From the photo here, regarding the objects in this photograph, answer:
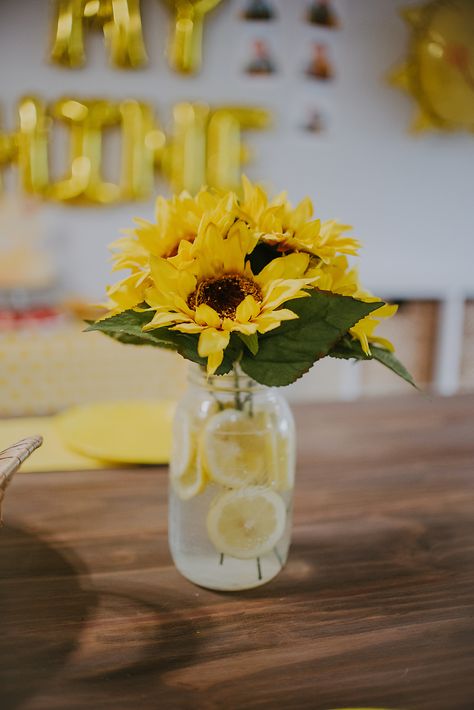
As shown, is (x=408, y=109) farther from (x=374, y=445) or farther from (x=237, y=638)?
(x=237, y=638)

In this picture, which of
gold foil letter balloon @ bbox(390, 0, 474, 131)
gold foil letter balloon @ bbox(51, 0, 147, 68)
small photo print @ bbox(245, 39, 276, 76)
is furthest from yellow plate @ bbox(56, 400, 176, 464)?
gold foil letter balloon @ bbox(390, 0, 474, 131)

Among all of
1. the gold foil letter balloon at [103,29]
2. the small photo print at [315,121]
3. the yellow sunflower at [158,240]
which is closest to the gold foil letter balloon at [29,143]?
the gold foil letter balloon at [103,29]

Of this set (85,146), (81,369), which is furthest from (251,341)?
(85,146)

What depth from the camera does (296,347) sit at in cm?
55

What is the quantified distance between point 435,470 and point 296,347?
526 mm

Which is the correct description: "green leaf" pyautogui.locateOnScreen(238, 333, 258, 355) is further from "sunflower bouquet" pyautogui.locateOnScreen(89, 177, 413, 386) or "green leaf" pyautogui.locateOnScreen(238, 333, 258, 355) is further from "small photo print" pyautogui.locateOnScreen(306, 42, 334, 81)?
"small photo print" pyautogui.locateOnScreen(306, 42, 334, 81)

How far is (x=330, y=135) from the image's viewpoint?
10.0ft

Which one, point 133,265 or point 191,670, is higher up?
point 133,265

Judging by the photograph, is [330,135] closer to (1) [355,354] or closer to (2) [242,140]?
(2) [242,140]

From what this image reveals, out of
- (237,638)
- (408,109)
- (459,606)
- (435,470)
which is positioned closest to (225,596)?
(237,638)

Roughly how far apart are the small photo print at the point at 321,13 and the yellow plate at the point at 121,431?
2431 mm

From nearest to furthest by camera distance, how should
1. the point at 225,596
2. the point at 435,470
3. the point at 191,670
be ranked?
1. the point at 191,670
2. the point at 225,596
3. the point at 435,470

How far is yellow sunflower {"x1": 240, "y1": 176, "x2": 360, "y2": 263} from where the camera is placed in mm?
586

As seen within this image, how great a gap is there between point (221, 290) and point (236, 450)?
0.17m
